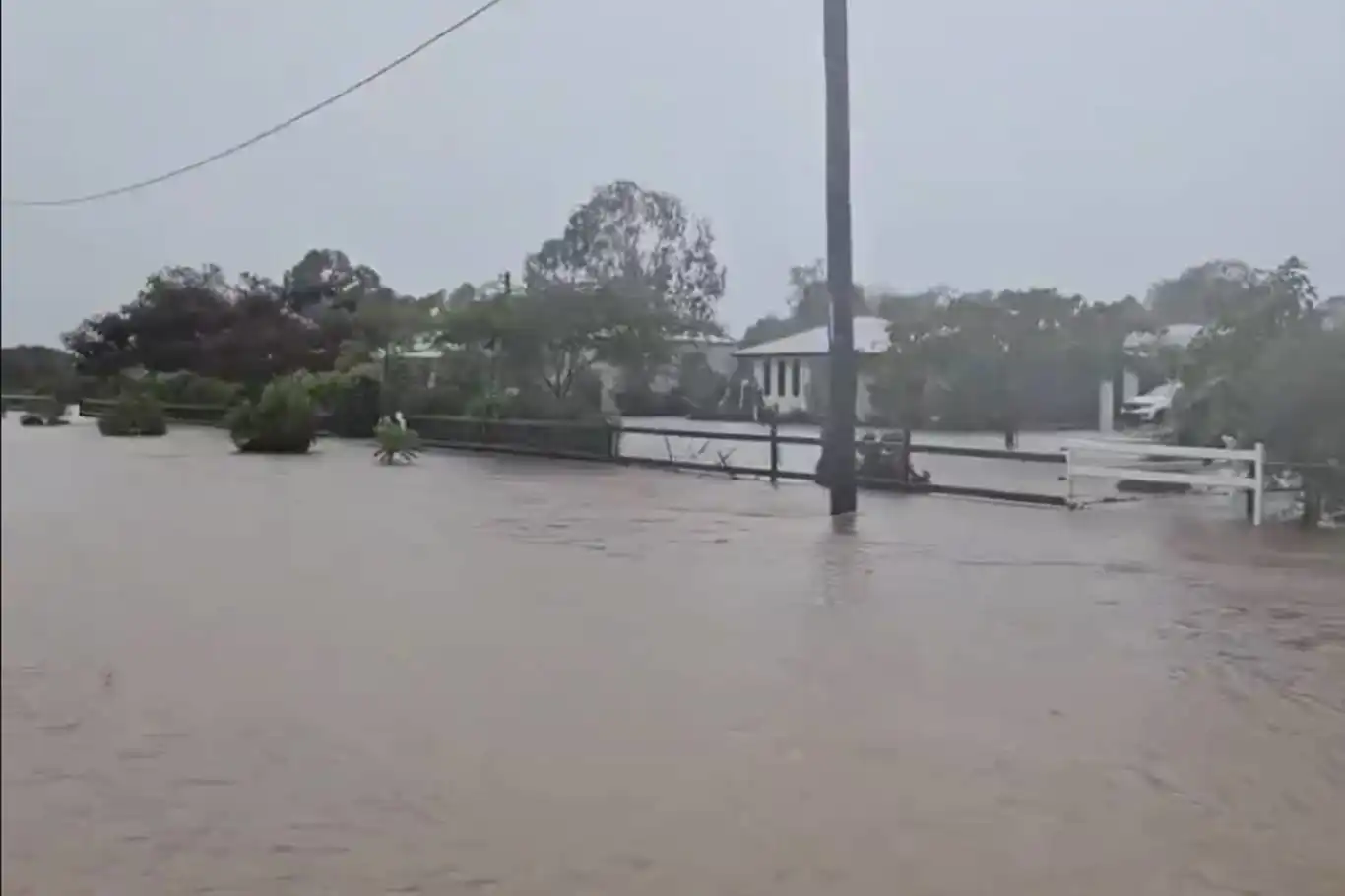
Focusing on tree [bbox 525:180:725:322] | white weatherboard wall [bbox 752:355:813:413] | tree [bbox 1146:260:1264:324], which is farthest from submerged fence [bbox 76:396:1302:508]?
tree [bbox 1146:260:1264:324]

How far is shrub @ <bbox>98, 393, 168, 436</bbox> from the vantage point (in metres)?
1.71

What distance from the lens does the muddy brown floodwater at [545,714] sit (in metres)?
1.88

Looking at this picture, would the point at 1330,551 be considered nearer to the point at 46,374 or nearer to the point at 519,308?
the point at 519,308

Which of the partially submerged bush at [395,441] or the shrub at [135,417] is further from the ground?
the shrub at [135,417]

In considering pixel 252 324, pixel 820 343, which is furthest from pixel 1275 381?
pixel 252 324

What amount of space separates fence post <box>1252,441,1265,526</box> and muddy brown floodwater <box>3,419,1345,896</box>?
Result: 1299mm

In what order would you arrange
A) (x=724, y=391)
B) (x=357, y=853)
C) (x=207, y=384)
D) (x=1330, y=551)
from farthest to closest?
1. (x=1330, y=551)
2. (x=724, y=391)
3. (x=357, y=853)
4. (x=207, y=384)

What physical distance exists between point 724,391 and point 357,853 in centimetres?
220

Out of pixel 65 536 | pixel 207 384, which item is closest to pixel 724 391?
pixel 207 384

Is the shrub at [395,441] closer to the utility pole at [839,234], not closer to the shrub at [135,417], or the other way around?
the shrub at [135,417]

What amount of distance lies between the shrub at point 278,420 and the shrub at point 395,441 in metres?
0.40

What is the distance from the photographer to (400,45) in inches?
96.4

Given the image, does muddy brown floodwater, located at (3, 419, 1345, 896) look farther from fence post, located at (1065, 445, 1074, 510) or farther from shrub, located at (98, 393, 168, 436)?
fence post, located at (1065, 445, 1074, 510)

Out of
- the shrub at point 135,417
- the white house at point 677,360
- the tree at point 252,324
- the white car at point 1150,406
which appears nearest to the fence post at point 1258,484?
the white car at point 1150,406
